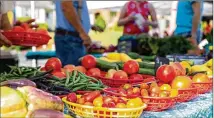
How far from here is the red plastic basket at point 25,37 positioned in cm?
279

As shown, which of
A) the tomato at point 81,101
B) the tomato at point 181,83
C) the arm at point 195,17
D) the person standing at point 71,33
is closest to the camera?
the tomato at point 81,101

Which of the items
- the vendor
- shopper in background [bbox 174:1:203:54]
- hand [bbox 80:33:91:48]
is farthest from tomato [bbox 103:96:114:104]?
the vendor

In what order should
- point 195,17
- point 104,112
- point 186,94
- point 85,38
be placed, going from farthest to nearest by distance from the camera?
point 195,17, point 85,38, point 186,94, point 104,112

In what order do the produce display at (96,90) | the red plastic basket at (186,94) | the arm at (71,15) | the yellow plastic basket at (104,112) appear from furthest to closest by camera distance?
the arm at (71,15)
the red plastic basket at (186,94)
the yellow plastic basket at (104,112)
the produce display at (96,90)

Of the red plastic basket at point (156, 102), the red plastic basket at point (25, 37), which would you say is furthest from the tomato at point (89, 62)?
the red plastic basket at point (156, 102)

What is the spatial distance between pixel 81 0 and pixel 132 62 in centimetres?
136

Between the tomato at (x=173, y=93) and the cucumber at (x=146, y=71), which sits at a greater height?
the cucumber at (x=146, y=71)

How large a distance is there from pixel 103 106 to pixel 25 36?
61.3 inches

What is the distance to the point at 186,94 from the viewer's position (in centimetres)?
189

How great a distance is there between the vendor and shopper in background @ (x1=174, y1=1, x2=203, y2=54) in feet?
1.18

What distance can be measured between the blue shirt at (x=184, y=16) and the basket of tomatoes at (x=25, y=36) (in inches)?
92.7

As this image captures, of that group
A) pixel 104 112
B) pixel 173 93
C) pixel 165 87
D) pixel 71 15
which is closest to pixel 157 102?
pixel 173 93

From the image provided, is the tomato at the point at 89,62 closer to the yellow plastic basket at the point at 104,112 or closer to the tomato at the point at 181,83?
the tomato at the point at 181,83

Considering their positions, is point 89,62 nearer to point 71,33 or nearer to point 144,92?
point 144,92
